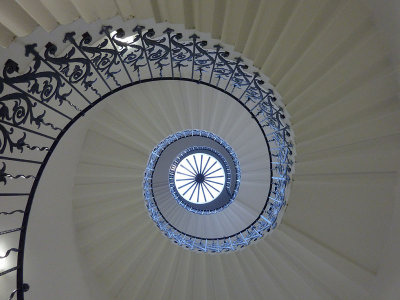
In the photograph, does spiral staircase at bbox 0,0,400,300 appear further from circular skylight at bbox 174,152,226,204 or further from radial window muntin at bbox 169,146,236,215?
circular skylight at bbox 174,152,226,204

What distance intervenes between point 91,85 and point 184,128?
4970 mm

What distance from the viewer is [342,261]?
5449 mm

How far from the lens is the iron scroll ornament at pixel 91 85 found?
349 cm

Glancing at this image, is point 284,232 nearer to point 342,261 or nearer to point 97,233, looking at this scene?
point 342,261

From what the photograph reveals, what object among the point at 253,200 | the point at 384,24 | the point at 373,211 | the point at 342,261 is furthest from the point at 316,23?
the point at 253,200

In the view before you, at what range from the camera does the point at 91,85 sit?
4488mm

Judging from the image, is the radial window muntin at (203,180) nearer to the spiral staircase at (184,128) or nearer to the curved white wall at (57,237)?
the spiral staircase at (184,128)

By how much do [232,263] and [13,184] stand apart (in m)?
4.96

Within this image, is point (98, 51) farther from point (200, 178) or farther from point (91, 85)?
point (200, 178)

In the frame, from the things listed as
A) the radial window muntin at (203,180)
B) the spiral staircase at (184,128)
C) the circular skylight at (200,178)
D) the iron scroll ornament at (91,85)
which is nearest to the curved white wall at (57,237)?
the spiral staircase at (184,128)

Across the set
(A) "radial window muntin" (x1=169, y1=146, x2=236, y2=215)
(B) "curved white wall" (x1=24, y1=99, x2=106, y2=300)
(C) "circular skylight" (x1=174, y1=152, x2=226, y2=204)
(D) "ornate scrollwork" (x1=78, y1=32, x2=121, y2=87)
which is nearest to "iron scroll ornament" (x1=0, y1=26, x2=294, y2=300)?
(D) "ornate scrollwork" (x1=78, y1=32, x2=121, y2=87)

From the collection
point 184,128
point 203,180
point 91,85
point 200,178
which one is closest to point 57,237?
point 91,85

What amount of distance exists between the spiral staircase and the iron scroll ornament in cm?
8

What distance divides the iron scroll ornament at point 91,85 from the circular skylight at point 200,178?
19.6 feet
